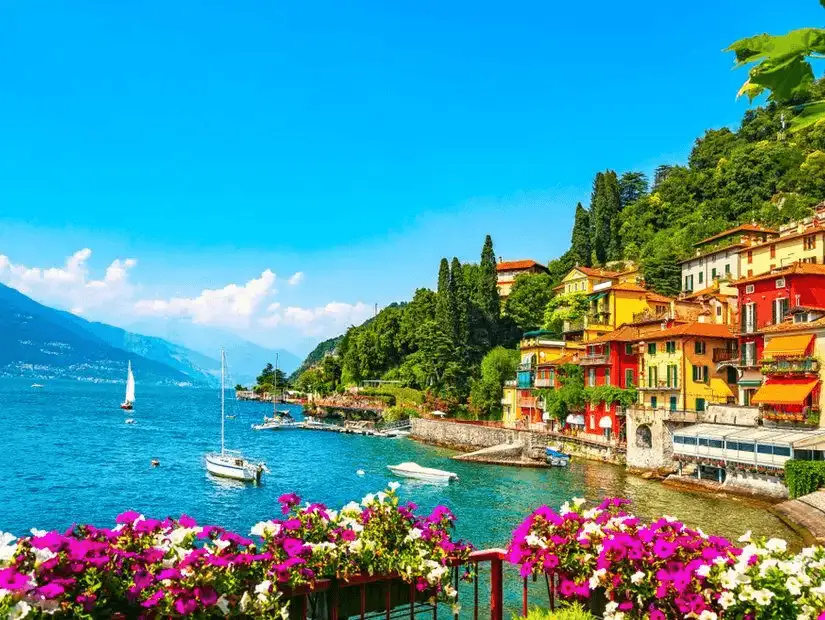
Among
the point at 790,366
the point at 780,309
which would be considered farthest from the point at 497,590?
the point at 780,309

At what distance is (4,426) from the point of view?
78562 mm

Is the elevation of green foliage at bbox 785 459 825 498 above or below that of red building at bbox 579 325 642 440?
below

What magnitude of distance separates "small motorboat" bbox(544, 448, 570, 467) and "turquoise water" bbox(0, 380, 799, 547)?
863 mm

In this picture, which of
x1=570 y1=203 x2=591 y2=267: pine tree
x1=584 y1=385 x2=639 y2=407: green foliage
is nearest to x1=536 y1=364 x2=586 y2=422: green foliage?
x1=584 y1=385 x2=639 y2=407: green foliage

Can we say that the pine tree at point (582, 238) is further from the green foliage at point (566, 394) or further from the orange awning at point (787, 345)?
the orange awning at point (787, 345)

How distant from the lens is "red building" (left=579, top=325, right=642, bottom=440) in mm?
49950

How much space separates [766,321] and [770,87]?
42.9 metres

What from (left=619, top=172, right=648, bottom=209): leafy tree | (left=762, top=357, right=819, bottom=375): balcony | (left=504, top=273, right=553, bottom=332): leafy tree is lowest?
(left=762, top=357, right=819, bottom=375): balcony

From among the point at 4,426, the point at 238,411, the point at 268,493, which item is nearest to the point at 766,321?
the point at 268,493

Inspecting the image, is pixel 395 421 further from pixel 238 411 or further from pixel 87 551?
pixel 87 551

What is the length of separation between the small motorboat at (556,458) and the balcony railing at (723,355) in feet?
41.5

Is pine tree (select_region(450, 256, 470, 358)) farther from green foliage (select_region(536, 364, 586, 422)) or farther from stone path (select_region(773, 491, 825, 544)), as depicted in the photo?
stone path (select_region(773, 491, 825, 544))

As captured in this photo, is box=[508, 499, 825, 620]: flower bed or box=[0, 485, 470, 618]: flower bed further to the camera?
box=[508, 499, 825, 620]: flower bed

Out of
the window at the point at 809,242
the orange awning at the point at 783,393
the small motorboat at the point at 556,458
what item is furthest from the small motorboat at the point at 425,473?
the window at the point at 809,242
